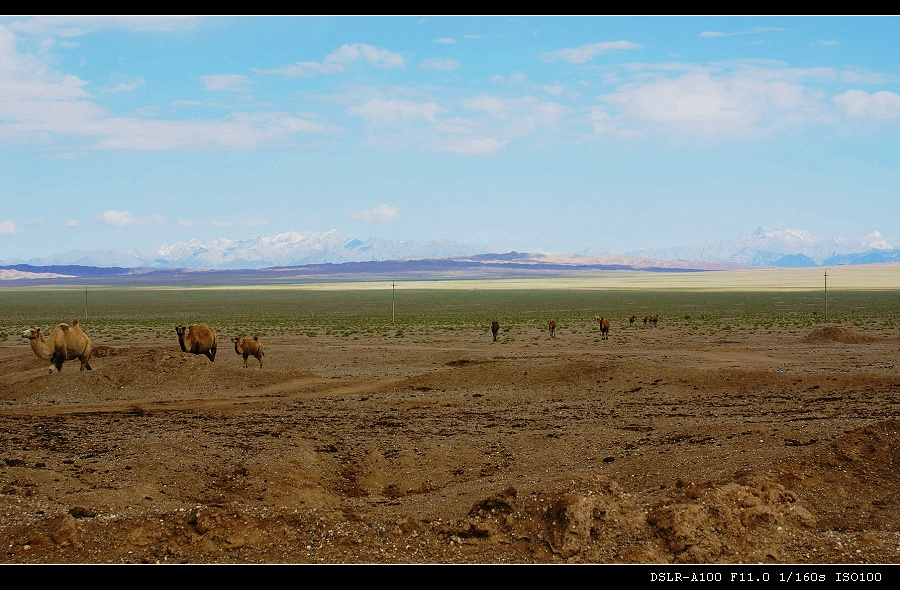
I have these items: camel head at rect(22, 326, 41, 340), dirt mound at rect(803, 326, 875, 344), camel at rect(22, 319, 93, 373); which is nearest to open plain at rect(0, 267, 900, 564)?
camel at rect(22, 319, 93, 373)

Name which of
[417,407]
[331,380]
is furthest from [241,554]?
[331,380]

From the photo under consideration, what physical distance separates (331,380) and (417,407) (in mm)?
5766

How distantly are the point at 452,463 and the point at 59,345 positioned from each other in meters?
13.6

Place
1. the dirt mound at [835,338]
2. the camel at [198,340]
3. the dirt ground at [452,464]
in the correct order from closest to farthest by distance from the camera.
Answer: the dirt ground at [452,464], the camel at [198,340], the dirt mound at [835,338]

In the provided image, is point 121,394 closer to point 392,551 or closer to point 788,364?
point 392,551

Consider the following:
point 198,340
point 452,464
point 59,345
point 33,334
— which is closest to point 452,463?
point 452,464

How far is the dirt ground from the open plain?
3 centimetres

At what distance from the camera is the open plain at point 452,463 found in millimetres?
6480

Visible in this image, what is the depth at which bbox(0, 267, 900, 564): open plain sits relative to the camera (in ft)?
21.3

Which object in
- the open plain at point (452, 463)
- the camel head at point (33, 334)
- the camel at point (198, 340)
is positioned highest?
the camel head at point (33, 334)

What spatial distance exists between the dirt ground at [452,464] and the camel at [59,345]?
3.76ft

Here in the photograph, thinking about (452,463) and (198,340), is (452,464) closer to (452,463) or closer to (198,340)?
(452,463)

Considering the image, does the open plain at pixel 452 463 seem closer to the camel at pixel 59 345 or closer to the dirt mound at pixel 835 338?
the camel at pixel 59 345

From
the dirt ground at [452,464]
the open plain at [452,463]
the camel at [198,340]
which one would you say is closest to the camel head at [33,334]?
the open plain at [452,463]
